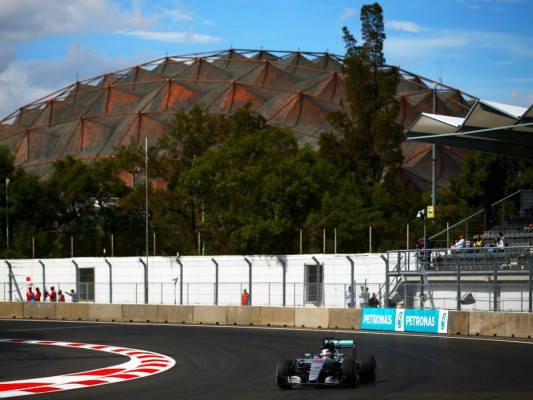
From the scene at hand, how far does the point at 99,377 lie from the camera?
2200 cm

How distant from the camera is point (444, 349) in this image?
28156 mm

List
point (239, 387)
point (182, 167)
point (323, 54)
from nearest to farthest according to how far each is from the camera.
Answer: point (239, 387) < point (182, 167) < point (323, 54)

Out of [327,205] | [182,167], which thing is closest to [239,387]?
[327,205]

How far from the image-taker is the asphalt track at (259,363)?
60.5ft

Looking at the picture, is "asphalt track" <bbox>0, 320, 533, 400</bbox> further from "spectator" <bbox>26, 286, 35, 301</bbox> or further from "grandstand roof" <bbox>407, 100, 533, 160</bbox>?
"spectator" <bbox>26, 286, 35, 301</bbox>

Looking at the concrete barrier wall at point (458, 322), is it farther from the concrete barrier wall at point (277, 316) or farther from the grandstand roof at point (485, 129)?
the grandstand roof at point (485, 129)

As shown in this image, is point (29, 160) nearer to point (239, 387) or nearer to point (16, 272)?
point (16, 272)

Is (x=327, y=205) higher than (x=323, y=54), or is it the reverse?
(x=323, y=54)

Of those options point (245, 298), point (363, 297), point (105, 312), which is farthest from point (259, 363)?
point (105, 312)

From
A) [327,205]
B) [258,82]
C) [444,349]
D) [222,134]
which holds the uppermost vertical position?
[258,82]

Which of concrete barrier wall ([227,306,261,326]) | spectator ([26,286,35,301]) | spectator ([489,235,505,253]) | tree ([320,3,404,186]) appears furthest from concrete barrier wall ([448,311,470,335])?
tree ([320,3,404,186])

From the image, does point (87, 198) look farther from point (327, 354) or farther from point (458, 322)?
point (327, 354)

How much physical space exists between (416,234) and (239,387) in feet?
176

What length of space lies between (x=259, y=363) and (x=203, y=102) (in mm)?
87259
